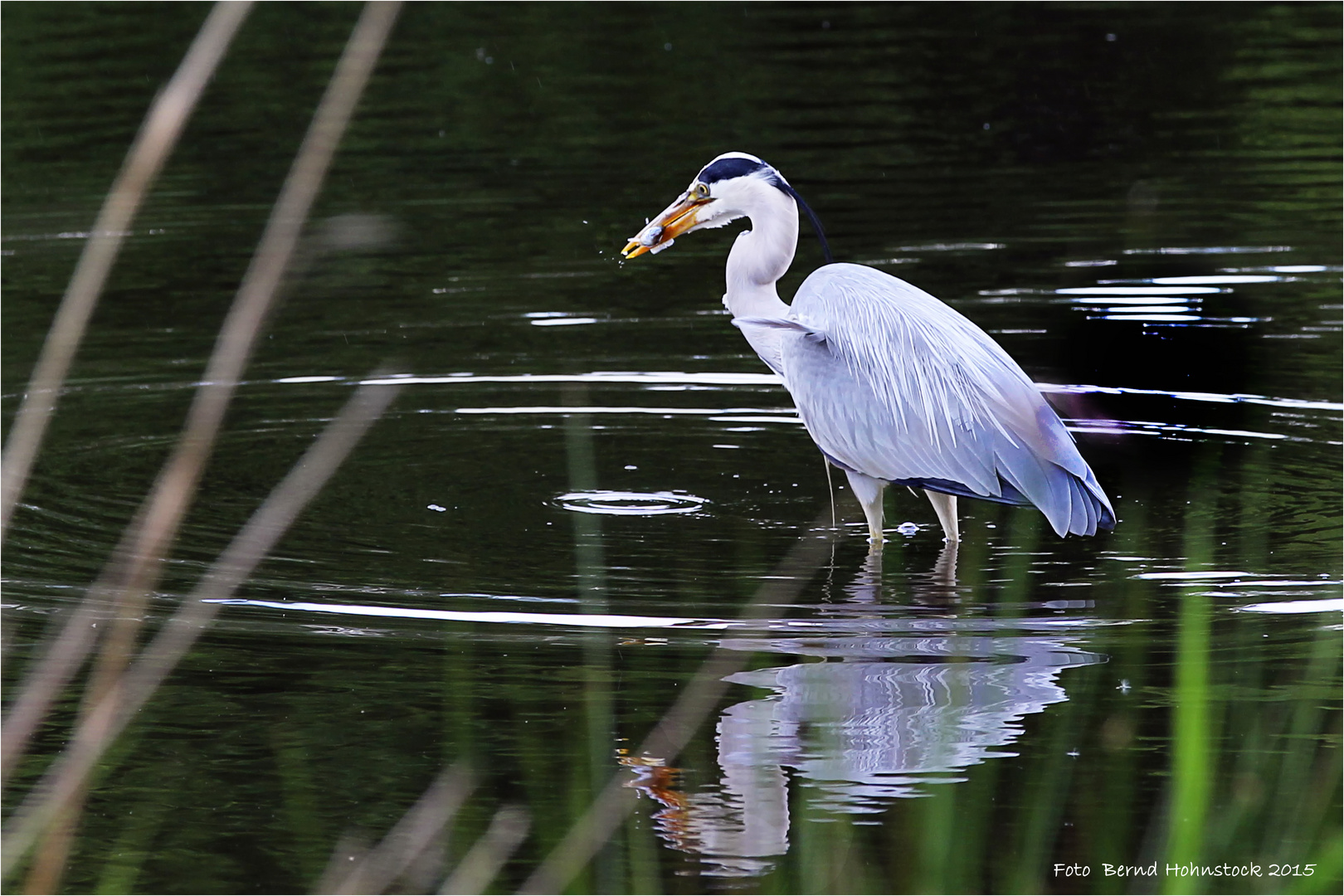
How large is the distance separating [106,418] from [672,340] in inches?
116

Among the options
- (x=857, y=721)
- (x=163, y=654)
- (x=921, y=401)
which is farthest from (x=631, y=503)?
(x=857, y=721)

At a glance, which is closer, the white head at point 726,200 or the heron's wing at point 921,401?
the heron's wing at point 921,401

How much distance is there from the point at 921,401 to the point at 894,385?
146mm

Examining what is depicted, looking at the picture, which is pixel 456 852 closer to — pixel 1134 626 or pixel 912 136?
pixel 1134 626

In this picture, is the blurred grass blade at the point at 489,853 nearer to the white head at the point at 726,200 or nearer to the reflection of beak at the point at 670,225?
the white head at the point at 726,200

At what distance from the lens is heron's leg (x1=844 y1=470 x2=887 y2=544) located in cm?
693

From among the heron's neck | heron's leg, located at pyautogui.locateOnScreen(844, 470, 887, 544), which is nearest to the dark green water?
heron's leg, located at pyautogui.locateOnScreen(844, 470, 887, 544)

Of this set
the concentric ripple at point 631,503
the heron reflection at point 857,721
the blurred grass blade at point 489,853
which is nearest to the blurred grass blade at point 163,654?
the blurred grass blade at point 489,853

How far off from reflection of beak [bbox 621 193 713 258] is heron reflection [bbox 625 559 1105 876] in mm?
2309

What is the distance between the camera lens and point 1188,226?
39.1ft

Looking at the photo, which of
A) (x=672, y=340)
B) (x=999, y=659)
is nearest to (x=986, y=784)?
(x=999, y=659)

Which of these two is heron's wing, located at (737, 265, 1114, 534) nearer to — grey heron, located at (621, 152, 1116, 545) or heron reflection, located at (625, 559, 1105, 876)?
grey heron, located at (621, 152, 1116, 545)

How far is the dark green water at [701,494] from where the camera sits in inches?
169

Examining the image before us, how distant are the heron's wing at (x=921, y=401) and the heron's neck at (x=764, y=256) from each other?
0.24 meters
